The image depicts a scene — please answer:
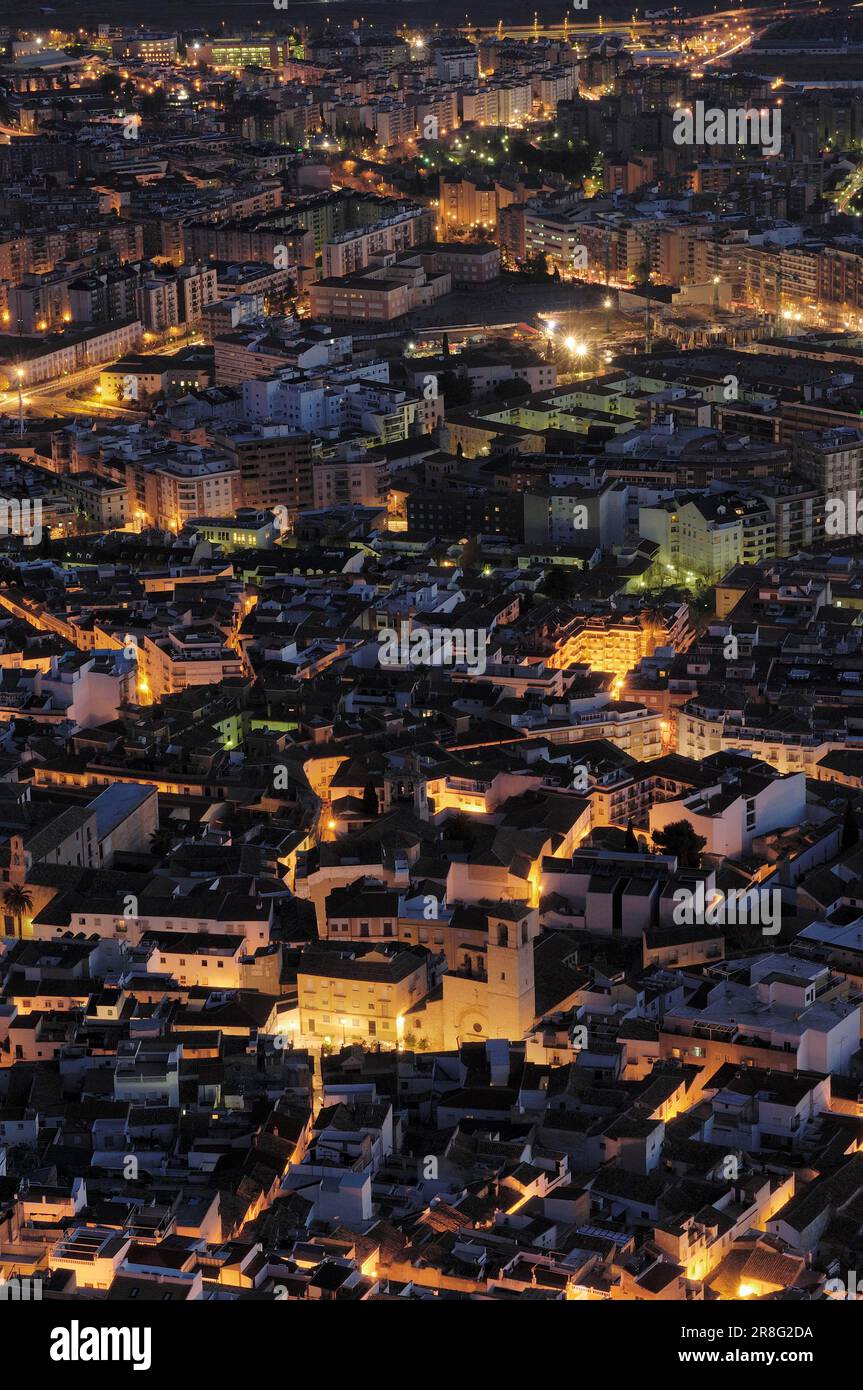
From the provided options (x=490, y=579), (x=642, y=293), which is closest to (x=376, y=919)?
(x=490, y=579)

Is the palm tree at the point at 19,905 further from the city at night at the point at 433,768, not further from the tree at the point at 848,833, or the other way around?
the tree at the point at 848,833

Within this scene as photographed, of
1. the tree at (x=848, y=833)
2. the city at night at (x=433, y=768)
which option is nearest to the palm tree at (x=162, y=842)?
the city at night at (x=433, y=768)

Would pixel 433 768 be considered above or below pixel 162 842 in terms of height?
above

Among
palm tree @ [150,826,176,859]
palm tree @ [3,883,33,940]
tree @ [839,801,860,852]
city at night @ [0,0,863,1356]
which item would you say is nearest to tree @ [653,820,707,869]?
city at night @ [0,0,863,1356]

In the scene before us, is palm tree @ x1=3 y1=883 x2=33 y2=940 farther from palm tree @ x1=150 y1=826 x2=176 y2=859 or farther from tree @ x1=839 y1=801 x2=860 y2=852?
tree @ x1=839 y1=801 x2=860 y2=852

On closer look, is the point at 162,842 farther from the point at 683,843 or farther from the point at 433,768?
the point at 683,843

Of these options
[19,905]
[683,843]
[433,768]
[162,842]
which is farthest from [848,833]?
[19,905]
